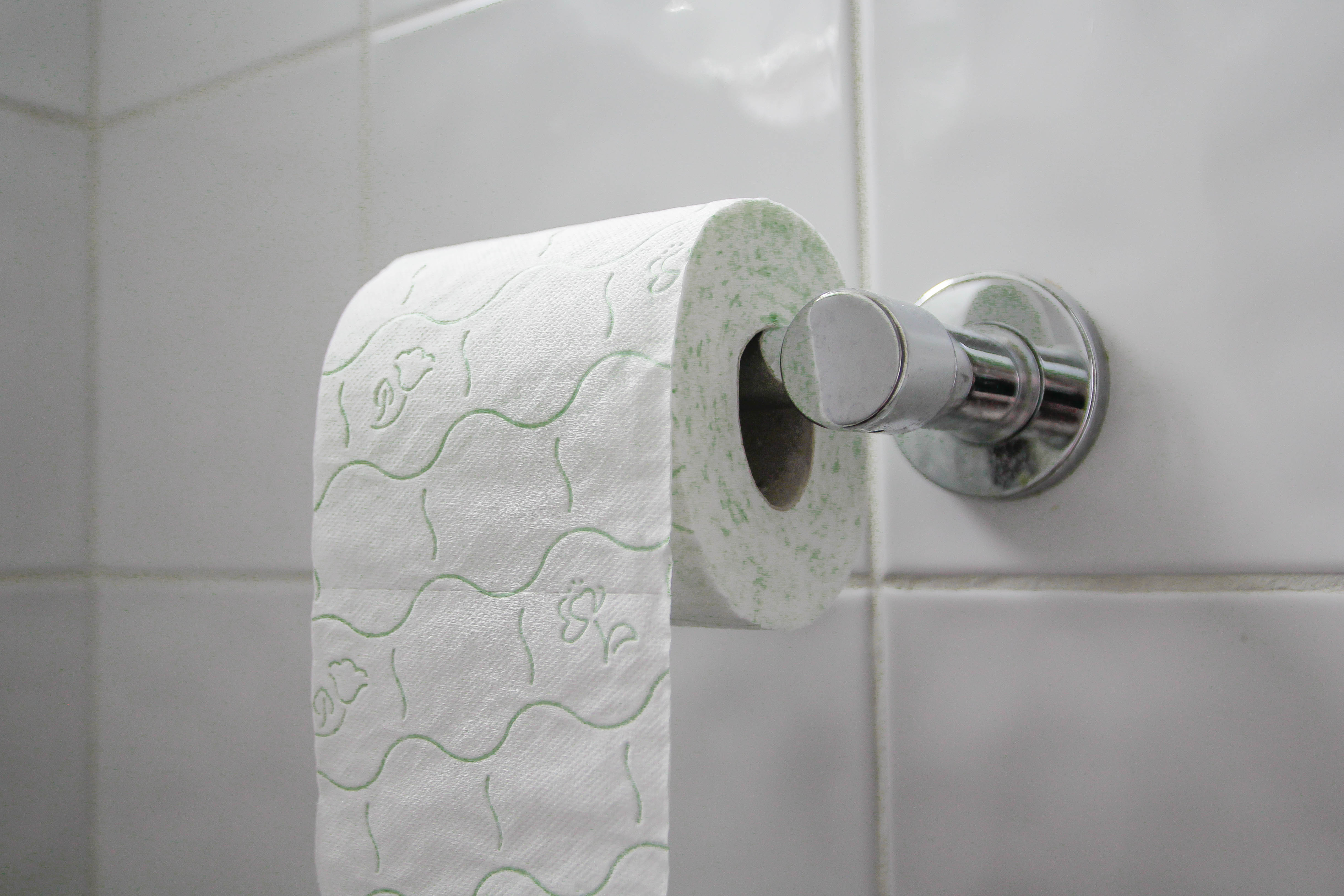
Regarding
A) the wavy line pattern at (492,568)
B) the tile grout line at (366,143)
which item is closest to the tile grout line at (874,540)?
the wavy line pattern at (492,568)

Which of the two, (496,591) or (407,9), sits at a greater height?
(407,9)

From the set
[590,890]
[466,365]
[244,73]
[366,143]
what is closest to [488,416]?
[466,365]

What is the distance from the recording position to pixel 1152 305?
308mm

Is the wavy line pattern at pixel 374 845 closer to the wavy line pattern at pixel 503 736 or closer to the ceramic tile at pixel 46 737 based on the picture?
the wavy line pattern at pixel 503 736

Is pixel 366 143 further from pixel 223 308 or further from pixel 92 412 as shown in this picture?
pixel 92 412

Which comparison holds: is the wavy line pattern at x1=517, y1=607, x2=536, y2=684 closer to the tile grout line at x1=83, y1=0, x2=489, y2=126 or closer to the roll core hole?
the roll core hole

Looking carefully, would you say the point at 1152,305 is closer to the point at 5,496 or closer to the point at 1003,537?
the point at 1003,537

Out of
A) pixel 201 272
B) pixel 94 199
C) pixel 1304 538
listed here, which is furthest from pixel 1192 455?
pixel 94 199

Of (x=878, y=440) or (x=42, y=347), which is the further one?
(x=42, y=347)

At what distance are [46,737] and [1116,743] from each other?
21.9 inches

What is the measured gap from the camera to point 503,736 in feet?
0.91

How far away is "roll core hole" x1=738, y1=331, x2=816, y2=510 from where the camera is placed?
29cm

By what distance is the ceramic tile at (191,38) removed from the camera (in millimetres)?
523

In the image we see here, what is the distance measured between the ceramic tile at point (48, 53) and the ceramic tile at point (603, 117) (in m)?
0.24
